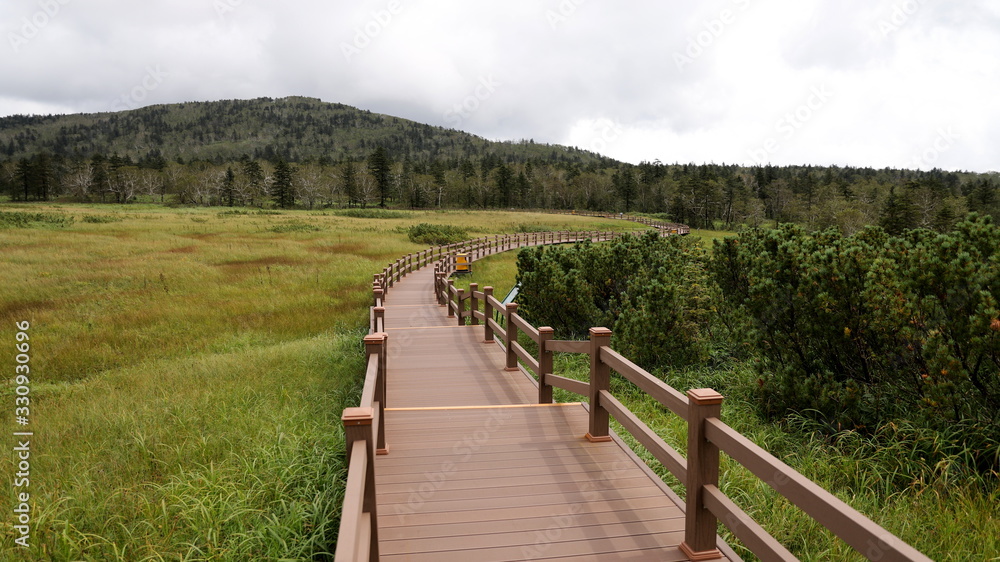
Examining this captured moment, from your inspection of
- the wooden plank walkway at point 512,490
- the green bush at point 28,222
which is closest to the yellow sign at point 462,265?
the wooden plank walkway at point 512,490

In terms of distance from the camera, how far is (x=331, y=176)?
363 feet

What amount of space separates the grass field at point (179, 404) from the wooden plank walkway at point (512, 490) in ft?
1.84

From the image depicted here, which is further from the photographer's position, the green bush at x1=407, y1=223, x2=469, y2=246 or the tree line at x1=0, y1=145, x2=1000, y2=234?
the tree line at x1=0, y1=145, x2=1000, y2=234

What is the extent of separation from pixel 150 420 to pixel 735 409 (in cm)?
723

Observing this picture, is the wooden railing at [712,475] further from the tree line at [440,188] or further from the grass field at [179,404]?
the tree line at [440,188]

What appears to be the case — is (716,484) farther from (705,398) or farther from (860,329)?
(860,329)

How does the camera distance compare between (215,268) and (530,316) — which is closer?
(530,316)

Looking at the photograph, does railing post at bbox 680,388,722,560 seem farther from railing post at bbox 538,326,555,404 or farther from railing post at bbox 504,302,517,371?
railing post at bbox 504,302,517,371

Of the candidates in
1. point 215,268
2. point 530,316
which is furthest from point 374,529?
point 215,268

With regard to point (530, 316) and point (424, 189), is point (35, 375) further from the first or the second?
point (424, 189)

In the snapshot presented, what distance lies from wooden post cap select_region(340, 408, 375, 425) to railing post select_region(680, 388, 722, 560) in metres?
1.81

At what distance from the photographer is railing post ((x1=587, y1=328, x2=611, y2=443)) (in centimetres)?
501

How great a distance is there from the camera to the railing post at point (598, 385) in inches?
197

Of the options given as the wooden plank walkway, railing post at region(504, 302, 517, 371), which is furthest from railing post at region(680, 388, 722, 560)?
railing post at region(504, 302, 517, 371)
